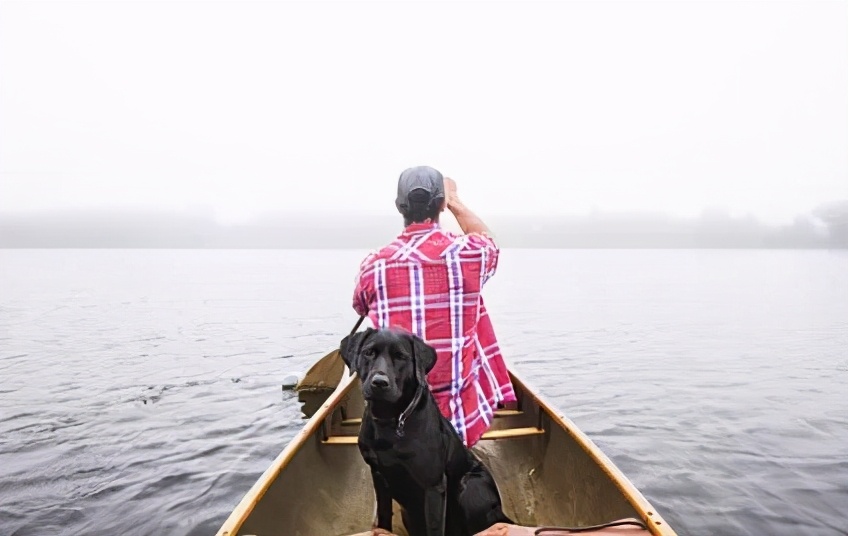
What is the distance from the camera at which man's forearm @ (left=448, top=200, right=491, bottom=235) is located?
13.7 ft

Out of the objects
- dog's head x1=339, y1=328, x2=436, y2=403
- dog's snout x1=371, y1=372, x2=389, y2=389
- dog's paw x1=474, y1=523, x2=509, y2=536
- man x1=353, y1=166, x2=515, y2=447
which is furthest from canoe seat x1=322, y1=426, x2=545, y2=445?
dog's snout x1=371, y1=372, x2=389, y2=389

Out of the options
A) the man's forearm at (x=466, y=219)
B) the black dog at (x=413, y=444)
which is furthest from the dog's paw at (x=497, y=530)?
the man's forearm at (x=466, y=219)

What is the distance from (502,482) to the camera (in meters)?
5.68

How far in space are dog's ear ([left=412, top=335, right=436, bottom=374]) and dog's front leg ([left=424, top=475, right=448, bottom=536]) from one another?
2.25 feet

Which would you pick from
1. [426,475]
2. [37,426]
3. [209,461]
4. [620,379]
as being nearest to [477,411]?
[426,475]

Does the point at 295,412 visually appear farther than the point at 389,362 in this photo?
Yes

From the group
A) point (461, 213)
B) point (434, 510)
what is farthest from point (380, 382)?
point (461, 213)

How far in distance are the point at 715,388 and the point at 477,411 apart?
1410 cm

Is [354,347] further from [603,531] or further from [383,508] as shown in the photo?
[603,531]

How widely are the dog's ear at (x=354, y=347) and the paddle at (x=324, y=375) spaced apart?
922 centimetres

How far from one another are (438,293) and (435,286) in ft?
0.16

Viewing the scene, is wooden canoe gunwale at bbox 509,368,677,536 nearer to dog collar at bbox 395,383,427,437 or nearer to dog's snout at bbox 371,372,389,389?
dog collar at bbox 395,383,427,437

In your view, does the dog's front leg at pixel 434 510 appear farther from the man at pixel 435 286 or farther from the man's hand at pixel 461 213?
the man's hand at pixel 461 213

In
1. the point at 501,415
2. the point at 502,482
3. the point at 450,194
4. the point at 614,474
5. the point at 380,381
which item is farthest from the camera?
the point at 501,415
